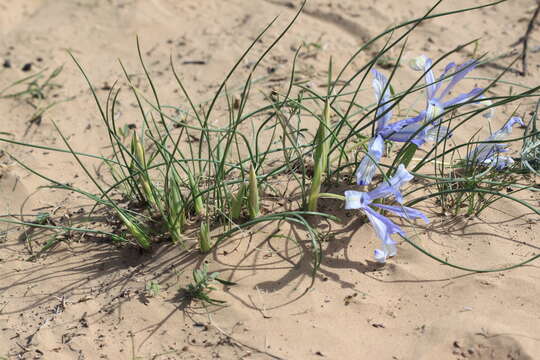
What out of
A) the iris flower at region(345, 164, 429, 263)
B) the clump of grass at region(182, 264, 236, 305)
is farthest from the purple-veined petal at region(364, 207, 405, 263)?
the clump of grass at region(182, 264, 236, 305)

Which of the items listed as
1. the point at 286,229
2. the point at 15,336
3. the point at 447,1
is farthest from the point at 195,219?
the point at 447,1

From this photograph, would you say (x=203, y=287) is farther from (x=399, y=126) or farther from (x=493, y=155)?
(x=493, y=155)

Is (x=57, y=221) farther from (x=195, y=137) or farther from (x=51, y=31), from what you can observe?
(x=51, y=31)

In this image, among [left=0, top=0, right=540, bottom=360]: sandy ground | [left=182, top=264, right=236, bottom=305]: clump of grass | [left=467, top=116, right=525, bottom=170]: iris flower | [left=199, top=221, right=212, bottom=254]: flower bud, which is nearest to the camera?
[left=0, top=0, right=540, bottom=360]: sandy ground

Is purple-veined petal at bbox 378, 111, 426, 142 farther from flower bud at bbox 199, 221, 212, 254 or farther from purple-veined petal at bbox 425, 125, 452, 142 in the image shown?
flower bud at bbox 199, 221, 212, 254

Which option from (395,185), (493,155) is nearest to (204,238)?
(395,185)

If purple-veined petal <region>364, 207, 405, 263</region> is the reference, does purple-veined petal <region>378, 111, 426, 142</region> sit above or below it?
above

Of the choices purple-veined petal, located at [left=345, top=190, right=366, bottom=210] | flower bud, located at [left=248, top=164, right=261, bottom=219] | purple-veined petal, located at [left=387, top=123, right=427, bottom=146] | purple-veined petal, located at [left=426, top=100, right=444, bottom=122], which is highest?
purple-veined petal, located at [left=426, top=100, right=444, bottom=122]
